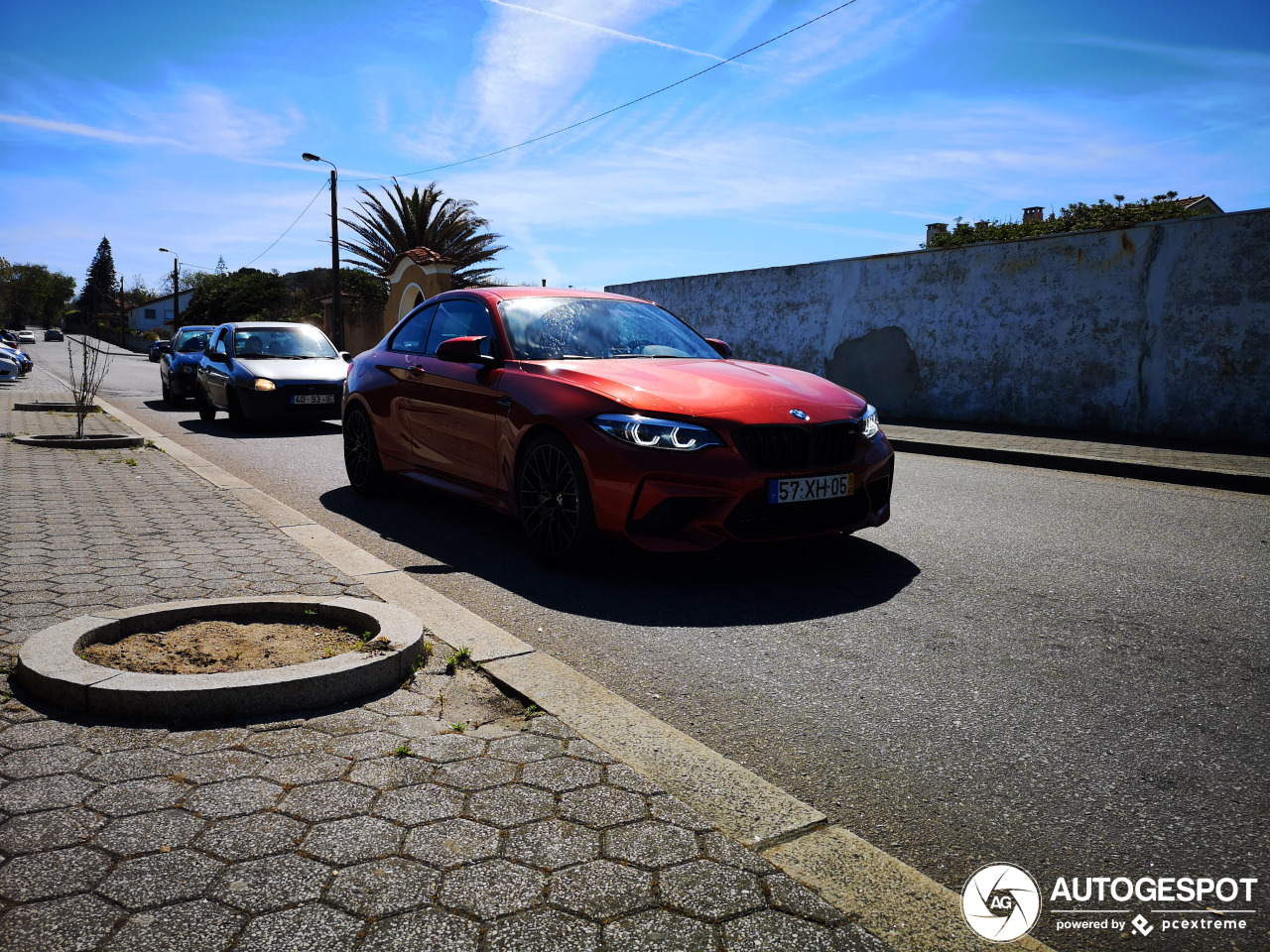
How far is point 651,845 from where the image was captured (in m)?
2.21

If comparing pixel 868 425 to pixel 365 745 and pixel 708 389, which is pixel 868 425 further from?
pixel 365 745

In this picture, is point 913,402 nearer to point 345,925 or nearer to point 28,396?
point 345,925

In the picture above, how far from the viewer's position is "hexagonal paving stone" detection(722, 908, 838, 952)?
1871mm

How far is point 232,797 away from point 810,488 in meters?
3.10

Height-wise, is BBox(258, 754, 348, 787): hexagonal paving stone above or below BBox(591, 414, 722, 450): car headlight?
below

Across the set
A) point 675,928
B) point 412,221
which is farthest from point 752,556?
point 412,221

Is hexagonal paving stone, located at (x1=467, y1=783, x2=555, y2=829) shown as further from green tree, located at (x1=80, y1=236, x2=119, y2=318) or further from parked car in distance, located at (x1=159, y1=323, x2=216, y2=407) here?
green tree, located at (x1=80, y1=236, x2=119, y2=318)

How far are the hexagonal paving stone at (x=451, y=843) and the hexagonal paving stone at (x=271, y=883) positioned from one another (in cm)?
21

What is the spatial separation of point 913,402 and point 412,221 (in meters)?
28.7

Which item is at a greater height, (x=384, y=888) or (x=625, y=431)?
(x=625, y=431)

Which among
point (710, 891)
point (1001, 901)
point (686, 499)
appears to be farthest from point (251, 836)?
point (686, 499)

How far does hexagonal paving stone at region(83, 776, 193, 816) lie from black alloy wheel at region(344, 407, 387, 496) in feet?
15.9

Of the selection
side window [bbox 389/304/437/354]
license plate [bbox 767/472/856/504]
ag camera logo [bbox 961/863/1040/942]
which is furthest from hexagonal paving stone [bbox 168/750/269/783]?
side window [bbox 389/304/437/354]

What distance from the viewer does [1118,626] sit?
410 centimetres
